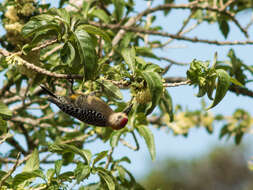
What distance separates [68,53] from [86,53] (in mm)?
225

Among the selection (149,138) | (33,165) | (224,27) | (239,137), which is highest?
(224,27)

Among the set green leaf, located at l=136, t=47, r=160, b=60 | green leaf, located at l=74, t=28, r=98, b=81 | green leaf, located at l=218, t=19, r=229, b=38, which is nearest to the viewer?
green leaf, located at l=74, t=28, r=98, b=81

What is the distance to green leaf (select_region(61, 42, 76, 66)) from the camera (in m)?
2.30

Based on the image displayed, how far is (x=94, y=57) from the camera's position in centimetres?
218

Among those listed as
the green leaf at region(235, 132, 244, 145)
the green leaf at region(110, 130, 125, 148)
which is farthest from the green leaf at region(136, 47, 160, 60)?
the green leaf at region(235, 132, 244, 145)

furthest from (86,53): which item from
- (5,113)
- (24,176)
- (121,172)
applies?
(121,172)

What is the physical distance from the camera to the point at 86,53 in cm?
215

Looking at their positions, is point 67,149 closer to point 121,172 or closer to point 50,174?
point 50,174

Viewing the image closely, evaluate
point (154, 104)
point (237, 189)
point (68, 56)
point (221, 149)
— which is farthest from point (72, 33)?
point (237, 189)

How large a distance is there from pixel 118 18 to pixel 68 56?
1.66m

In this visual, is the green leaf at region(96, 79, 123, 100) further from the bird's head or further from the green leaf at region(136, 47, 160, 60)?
the green leaf at region(136, 47, 160, 60)

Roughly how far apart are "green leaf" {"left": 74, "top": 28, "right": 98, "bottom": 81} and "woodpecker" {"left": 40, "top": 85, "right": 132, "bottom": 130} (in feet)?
1.76

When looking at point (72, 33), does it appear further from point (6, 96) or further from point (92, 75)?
point (6, 96)

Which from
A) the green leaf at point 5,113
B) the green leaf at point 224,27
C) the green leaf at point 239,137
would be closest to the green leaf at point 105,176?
the green leaf at point 5,113
